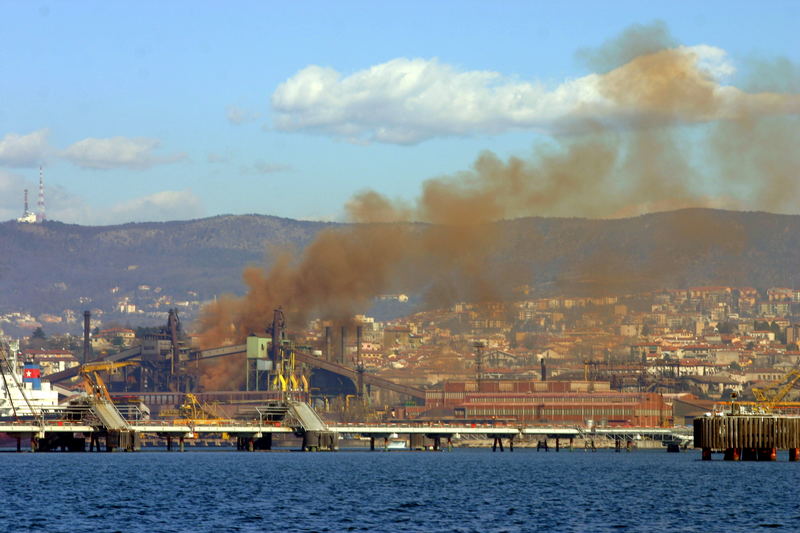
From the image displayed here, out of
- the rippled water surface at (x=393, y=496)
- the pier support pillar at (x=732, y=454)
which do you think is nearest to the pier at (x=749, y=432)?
the pier support pillar at (x=732, y=454)

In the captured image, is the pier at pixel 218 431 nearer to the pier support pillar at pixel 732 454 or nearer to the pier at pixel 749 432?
the pier support pillar at pixel 732 454

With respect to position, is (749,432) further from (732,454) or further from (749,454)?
(749,454)

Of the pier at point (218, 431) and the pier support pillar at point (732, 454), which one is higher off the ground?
the pier at point (218, 431)

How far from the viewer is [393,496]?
305 ft

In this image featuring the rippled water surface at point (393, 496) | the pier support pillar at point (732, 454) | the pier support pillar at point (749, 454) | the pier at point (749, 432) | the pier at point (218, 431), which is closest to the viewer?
the rippled water surface at point (393, 496)

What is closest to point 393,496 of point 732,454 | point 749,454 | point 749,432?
point 749,432

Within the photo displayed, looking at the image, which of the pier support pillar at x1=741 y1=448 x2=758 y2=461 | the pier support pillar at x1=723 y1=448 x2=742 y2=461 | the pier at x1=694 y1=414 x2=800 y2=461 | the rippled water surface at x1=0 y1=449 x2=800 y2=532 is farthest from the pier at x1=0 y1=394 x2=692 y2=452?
the pier at x1=694 y1=414 x2=800 y2=461

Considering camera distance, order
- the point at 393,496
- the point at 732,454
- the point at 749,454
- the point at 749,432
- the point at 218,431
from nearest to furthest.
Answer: the point at 393,496
the point at 749,432
the point at 732,454
the point at 749,454
the point at 218,431

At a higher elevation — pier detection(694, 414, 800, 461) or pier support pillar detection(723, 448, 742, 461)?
pier detection(694, 414, 800, 461)

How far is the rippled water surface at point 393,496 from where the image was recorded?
2884 inches

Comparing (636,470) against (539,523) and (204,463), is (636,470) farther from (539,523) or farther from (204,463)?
(539,523)

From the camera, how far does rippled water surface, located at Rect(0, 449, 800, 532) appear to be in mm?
73250

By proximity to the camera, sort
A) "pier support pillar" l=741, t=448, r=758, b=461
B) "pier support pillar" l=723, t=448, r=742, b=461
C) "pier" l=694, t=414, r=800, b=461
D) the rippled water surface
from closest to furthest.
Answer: the rippled water surface → "pier" l=694, t=414, r=800, b=461 → "pier support pillar" l=723, t=448, r=742, b=461 → "pier support pillar" l=741, t=448, r=758, b=461

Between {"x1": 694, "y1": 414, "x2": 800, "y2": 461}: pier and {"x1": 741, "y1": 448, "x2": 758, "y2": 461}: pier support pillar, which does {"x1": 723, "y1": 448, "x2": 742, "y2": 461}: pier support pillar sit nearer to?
{"x1": 694, "y1": 414, "x2": 800, "y2": 461}: pier
